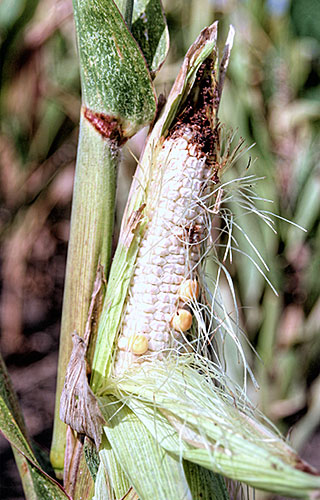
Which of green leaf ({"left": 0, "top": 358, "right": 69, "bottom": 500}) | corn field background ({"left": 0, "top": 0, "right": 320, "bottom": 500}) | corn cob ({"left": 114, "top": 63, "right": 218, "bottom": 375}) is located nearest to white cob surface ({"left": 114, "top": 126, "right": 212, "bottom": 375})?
corn cob ({"left": 114, "top": 63, "right": 218, "bottom": 375})

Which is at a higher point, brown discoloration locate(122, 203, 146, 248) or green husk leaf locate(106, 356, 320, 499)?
brown discoloration locate(122, 203, 146, 248)

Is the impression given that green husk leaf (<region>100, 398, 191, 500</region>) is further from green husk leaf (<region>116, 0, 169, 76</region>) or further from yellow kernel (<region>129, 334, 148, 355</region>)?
green husk leaf (<region>116, 0, 169, 76</region>)

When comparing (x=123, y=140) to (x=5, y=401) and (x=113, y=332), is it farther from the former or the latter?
(x=5, y=401)

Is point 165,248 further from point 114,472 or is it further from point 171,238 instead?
point 114,472

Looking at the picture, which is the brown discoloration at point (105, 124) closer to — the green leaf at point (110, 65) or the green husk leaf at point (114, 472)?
the green leaf at point (110, 65)

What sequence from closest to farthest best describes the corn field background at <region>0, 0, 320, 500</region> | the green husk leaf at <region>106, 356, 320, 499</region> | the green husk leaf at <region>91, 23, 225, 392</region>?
the green husk leaf at <region>106, 356, 320, 499</region> → the green husk leaf at <region>91, 23, 225, 392</region> → the corn field background at <region>0, 0, 320, 500</region>

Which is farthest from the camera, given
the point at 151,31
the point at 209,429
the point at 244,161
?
the point at 244,161

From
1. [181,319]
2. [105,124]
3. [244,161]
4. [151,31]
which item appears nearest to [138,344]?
[181,319]

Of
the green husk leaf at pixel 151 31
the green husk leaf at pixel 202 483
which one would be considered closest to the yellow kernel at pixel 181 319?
the green husk leaf at pixel 202 483
